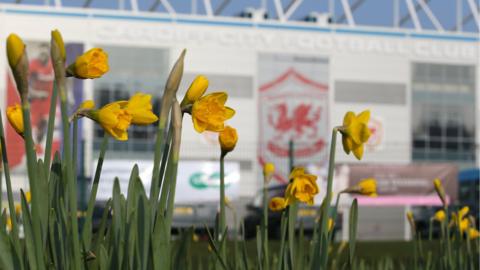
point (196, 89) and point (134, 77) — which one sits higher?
point (134, 77)

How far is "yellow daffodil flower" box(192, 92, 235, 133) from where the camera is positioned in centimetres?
173

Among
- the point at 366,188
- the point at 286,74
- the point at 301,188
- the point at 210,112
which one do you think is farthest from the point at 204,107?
the point at 286,74

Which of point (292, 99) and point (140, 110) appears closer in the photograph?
point (140, 110)

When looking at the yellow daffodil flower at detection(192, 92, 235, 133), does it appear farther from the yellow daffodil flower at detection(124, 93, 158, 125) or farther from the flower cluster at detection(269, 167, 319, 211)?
the flower cluster at detection(269, 167, 319, 211)

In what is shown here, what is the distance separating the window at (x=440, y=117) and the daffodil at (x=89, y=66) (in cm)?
4699

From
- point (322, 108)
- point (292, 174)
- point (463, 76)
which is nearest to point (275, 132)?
point (322, 108)

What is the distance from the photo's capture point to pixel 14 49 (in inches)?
56.9

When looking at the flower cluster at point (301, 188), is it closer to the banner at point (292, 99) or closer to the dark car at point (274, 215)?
the dark car at point (274, 215)

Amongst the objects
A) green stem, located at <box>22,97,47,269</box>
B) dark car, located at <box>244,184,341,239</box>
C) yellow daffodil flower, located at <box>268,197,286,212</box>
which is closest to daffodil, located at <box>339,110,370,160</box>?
yellow daffodil flower, located at <box>268,197,286,212</box>

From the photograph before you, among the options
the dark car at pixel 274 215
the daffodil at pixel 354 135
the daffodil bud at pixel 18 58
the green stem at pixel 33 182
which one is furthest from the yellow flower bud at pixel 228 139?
the dark car at pixel 274 215

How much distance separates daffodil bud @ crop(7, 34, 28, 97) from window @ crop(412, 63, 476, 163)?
47.2 metres

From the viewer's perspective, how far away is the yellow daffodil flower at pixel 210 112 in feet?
5.69

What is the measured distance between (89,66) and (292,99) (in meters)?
44.8

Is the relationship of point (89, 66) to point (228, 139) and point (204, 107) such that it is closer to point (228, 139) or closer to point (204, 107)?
point (204, 107)
